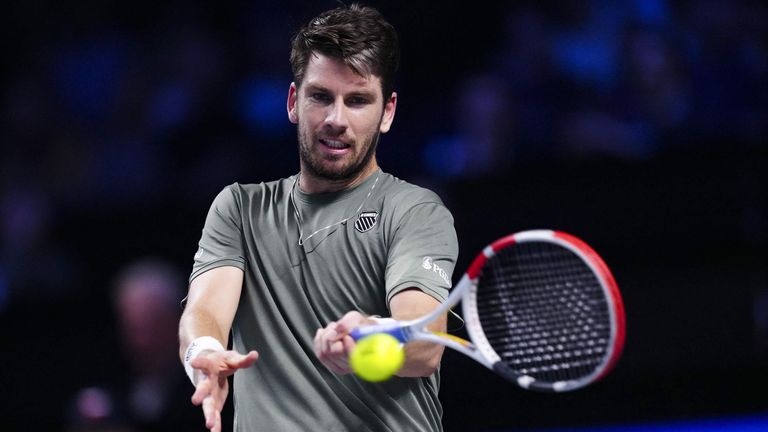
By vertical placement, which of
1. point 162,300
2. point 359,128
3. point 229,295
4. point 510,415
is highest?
point 359,128

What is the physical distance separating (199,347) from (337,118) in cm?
86

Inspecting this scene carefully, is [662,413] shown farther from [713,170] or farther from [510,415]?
[713,170]

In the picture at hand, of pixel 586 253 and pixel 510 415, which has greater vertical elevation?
pixel 586 253

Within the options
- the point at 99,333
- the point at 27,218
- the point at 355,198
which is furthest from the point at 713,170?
Result: the point at 27,218

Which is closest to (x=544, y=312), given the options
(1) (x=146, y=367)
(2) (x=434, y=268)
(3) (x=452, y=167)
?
(2) (x=434, y=268)

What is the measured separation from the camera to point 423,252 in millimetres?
3480

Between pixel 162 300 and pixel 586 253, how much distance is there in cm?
367

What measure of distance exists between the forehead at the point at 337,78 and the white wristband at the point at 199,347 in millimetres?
Answer: 910

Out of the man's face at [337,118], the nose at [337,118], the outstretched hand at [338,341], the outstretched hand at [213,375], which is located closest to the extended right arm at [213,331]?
the outstretched hand at [213,375]

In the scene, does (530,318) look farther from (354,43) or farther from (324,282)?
(354,43)

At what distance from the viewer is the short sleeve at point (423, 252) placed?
3422mm

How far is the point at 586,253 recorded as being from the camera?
122 inches

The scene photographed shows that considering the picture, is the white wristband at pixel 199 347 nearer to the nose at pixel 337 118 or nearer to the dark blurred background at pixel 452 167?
the nose at pixel 337 118

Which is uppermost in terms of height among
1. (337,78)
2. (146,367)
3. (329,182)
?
(337,78)
